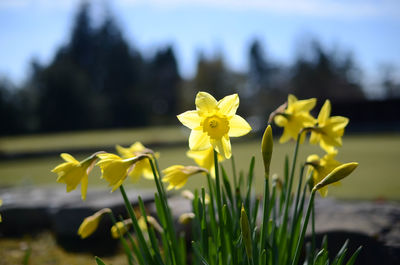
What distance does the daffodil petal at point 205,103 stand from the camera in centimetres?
115

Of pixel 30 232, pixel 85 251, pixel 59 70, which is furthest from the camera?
pixel 59 70

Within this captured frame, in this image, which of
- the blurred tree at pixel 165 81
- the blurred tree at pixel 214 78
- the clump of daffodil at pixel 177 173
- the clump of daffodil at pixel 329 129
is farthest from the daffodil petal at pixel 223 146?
the blurred tree at pixel 165 81

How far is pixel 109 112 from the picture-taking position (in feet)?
95.5

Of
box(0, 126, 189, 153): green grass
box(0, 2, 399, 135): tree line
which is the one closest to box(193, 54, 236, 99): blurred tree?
Result: box(0, 2, 399, 135): tree line

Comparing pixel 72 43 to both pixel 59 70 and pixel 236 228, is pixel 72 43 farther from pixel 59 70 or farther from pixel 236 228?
pixel 236 228

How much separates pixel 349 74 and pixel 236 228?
41553 mm

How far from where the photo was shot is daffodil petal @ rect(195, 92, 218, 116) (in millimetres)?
1154

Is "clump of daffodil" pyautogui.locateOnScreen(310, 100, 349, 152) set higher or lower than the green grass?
higher

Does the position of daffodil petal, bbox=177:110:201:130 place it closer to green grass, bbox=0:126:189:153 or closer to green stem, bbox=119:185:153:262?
green stem, bbox=119:185:153:262

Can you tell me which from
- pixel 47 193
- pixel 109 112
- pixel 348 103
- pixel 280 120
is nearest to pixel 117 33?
pixel 109 112

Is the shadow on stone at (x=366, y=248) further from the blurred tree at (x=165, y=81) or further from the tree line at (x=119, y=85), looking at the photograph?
the blurred tree at (x=165, y=81)

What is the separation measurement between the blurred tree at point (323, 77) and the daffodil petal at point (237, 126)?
109 ft

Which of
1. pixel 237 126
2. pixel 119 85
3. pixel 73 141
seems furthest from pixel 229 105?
pixel 119 85

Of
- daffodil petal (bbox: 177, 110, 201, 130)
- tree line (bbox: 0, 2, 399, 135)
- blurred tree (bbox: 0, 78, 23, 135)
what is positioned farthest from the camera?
tree line (bbox: 0, 2, 399, 135)
